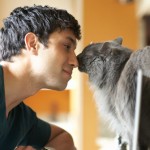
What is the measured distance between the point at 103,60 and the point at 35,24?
299 mm

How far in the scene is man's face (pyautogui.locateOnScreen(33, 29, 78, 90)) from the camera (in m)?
1.03

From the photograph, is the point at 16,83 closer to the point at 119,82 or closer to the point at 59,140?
the point at 59,140

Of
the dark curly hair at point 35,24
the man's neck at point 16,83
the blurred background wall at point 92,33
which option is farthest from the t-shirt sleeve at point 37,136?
the blurred background wall at point 92,33

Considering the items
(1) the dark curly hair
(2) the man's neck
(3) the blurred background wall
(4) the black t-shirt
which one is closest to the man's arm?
(4) the black t-shirt

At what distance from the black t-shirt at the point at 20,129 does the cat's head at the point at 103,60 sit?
1.04 ft

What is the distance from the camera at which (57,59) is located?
1.02 meters

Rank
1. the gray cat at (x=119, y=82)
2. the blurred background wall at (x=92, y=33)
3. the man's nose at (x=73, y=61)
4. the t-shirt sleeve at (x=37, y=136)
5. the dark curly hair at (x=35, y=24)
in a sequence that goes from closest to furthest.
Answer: the gray cat at (x=119, y=82), the man's nose at (x=73, y=61), the dark curly hair at (x=35, y=24), the t-shirt sleeve at (x=37, y=136), the blurred background wall at (x=92, y=33)

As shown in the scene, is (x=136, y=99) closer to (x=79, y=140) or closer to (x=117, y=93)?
(x=117, y=93)

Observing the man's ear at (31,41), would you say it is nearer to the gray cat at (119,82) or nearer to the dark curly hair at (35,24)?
the dark curly hair at (35,24)

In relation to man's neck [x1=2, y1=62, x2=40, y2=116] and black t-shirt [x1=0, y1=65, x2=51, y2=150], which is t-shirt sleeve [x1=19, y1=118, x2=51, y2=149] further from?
man's neck [x1=2, y1=62, x2=40, y2=116]

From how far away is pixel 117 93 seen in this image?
0.83m

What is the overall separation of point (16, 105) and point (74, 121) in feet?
4.71

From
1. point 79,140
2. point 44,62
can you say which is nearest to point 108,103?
point 44,62

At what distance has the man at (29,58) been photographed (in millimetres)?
1042
